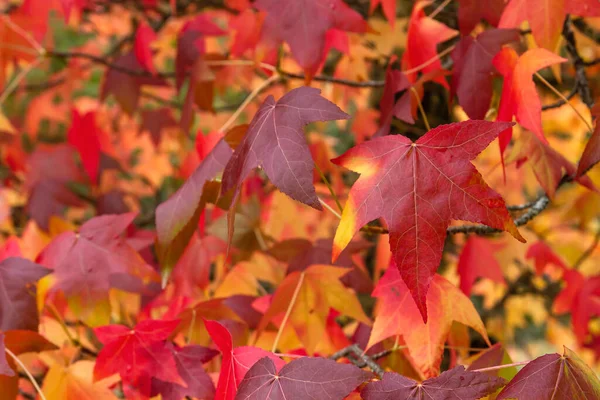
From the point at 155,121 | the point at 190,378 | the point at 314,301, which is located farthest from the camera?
the point at 155,121

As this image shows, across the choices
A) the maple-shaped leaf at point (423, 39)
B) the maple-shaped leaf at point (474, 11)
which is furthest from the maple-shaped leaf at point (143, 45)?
the maple-shaped leaf at point (474, 11)

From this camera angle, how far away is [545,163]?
0.89 meters

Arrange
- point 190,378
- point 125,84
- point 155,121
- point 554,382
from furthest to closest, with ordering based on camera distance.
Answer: point 155,121, point 125,84, point 190,378, point 554,382

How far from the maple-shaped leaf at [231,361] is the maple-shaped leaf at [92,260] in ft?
0.96

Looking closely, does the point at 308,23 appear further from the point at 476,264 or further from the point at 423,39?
the point at 476,264

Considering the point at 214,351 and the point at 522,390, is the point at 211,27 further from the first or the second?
the point at 522,390

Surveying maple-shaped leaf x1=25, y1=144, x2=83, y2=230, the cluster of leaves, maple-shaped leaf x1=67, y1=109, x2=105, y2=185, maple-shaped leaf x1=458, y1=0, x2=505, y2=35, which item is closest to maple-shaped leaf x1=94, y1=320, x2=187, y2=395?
the cluster of leaves

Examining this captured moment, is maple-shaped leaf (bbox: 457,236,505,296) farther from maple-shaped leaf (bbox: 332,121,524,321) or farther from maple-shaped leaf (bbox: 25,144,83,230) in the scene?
maple-shaped leaf (bbox: 25,144,83,230)

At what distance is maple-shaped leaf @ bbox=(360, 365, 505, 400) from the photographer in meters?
0.58

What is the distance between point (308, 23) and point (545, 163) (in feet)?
1.47

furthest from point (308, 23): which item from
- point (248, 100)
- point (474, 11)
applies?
point (474, 11)

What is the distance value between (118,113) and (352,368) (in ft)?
9.55

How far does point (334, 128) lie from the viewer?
5.42 metres

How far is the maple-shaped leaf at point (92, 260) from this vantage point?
3.16 ft
